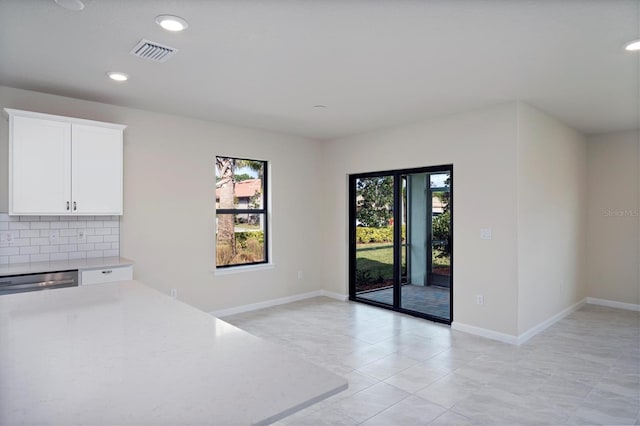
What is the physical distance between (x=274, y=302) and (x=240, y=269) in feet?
2.54

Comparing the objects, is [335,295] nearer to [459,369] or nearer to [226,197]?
[226,197]

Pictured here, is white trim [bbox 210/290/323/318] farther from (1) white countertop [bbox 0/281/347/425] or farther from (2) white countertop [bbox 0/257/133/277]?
(1) white countertop [bbox 0/281/347/425]

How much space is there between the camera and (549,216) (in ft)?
15.1

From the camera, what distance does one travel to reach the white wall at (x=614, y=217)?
17.7ft

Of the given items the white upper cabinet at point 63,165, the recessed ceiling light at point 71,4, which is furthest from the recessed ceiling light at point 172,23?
the white upper cabinet at point 63,165

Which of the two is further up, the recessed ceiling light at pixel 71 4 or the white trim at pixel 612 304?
the recessed ceiling light at pixel 71 4

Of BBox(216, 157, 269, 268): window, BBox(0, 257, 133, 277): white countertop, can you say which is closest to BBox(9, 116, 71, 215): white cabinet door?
BBox(0, 257, 133, 277): white countertop

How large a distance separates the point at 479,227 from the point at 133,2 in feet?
12.5

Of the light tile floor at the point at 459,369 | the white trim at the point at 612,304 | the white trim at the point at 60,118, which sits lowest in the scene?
the light tile floor at the point at 459,369

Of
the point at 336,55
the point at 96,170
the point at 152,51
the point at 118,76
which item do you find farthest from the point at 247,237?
the point at 336,55

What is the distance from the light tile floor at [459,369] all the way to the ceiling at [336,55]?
2538 mm

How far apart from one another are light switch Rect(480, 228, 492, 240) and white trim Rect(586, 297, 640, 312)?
2.95m

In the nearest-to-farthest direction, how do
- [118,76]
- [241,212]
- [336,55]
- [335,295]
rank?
[336,55] → [118,76] → [241,212] → [335,295]

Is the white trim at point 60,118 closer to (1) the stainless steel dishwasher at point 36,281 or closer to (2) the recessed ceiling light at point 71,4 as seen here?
(1) the stainless steel dishwasher at point 36,281
